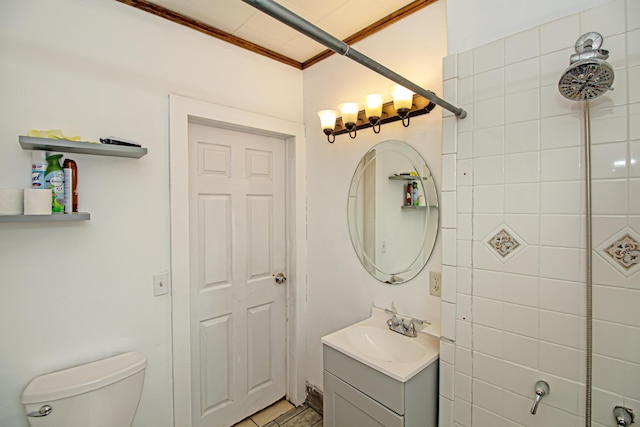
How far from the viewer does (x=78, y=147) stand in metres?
1.23

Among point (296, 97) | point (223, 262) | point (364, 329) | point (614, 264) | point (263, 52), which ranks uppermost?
point (263, 52)

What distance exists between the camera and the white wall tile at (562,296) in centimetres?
96

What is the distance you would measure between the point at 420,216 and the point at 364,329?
708 mm

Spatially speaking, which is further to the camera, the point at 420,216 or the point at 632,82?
the point at 420,216

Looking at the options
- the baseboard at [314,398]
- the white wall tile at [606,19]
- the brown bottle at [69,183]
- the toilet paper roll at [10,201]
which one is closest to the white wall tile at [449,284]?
the white wall tile at [606,19]

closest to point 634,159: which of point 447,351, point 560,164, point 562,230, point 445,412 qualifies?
point 560,164

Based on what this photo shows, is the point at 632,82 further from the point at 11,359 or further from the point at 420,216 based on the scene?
the point at 11,359

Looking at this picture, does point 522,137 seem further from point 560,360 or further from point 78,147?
point 78,147

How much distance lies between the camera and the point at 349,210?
192 centimetres

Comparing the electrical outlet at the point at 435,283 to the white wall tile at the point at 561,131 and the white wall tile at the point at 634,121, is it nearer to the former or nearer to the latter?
the white wall tile at the point at 561,131

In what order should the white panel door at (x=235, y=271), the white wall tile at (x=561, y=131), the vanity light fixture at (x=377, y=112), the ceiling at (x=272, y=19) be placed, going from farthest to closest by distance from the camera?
the white panel door at (x=235, y=271), the ceiling at (x=272, y=19), the vanity light fixture at (x=377, y=112), the white wall tile at (x=561, y=131)

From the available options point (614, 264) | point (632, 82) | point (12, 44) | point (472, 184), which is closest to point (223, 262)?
point (12, 44)

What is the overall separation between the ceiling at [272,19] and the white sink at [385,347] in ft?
5.64

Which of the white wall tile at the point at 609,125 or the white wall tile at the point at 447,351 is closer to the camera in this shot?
the white wall tile at the point at 609,125
